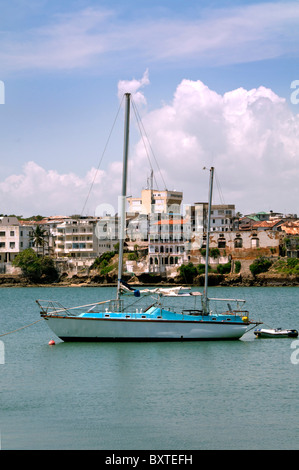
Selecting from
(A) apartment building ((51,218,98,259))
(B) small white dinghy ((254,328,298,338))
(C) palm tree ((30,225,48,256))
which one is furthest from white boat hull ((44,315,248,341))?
(C) palm tree ((30,225,48,256))

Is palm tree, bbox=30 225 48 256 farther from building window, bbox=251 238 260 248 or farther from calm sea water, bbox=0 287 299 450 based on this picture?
calm sea water, bbox=0 287 299 450

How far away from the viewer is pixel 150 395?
24.3 metres

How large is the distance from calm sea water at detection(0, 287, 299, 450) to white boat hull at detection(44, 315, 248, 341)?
0.40 metres

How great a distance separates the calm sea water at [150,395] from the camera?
62.5ft

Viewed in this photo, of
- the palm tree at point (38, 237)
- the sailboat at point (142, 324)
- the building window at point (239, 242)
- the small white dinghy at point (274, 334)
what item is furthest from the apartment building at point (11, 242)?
the sailboat at point (142, 324)

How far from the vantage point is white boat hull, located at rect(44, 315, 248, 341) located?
108 ft

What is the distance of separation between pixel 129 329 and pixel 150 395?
886 cm

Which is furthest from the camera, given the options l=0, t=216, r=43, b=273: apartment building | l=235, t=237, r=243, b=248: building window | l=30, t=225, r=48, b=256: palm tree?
l=0, t=216, r=43, b=273: apartment building

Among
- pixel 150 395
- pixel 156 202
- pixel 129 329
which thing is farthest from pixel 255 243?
pixel 150 395

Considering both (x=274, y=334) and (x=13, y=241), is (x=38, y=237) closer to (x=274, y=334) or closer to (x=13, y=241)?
(x=13, y=241)

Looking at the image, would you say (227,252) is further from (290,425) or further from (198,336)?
(290,425)

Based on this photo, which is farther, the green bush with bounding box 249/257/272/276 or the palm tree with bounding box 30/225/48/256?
the palm tree with bounding box 30/225/48/256

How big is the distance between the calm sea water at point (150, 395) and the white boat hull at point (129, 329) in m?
0.40

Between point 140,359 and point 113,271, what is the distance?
3053 inches
